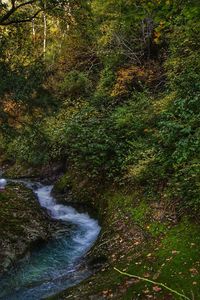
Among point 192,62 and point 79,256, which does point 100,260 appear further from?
point 192,62

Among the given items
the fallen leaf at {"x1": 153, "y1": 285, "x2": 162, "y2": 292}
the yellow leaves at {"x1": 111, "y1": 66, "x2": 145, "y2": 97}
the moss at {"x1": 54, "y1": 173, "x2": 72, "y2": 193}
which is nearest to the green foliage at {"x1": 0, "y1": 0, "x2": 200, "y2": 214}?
the yellow leaves at {"x1": 111, "y1": 66, "x2": 145, "y2": 97}

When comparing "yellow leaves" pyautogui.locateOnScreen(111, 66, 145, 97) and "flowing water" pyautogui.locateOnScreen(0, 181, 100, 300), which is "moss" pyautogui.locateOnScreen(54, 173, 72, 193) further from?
"yellow leaves" pyautogui.locateOnScreen(111, 66, 145, 97)

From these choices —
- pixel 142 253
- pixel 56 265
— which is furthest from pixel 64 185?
pixel 142 253

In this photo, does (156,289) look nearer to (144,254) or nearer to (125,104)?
(144,254)

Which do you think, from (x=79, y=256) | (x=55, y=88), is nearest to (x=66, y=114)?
(x=55, y=88)

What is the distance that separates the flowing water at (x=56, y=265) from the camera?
306 inches

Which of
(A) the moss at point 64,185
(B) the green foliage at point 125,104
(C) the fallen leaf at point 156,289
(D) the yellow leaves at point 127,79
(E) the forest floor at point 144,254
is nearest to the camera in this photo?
(C) the fallen leaf at point 156,289

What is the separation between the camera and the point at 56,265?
905 centimetres

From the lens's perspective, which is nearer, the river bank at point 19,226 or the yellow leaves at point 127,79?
the river bank at point 19,226

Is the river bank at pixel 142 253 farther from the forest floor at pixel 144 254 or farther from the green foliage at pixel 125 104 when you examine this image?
the green foliage at pixel 125 104

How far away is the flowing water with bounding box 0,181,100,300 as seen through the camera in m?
7.78

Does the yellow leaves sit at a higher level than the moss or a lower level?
higher

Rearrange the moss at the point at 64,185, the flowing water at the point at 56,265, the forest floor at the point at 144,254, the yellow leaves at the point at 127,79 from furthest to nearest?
the yellow leaves at the point at 127,79
the moss at the point at 64,185
the flowing water at the point at 56,265
the forest floor at the point at 144,254

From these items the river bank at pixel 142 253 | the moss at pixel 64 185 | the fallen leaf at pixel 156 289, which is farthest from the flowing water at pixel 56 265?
the fallen leaf at pixel 156 289
